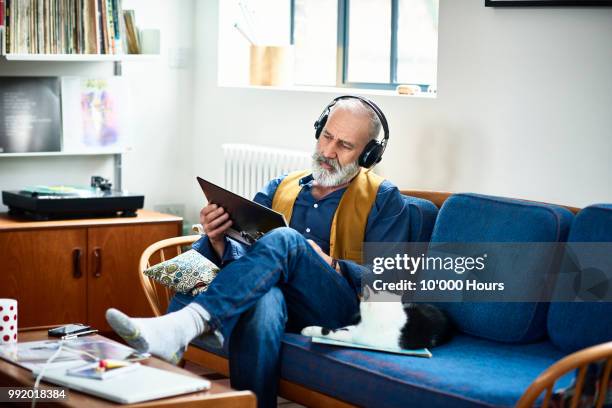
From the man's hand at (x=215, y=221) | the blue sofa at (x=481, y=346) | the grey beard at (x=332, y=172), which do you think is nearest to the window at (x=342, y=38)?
the grey beard at (x=332, y=172)

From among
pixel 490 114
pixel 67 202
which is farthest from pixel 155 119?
pixel 490 114

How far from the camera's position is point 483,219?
3.10m

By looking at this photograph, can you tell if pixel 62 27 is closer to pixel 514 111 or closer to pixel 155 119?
pixel 155 119

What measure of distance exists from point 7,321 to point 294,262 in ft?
2.80

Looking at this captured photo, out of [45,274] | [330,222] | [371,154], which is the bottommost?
[45,274]

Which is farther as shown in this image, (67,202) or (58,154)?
(58,154)

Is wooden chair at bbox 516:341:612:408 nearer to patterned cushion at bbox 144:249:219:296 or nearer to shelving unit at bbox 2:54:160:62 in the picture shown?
patterned cushion at bbox 144:249:219:296

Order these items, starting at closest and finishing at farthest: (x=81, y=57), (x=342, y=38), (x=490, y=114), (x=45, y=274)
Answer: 1. (x=490, y=114)
2. (x=45, y=274)
3. (x=81, y=57)
4. (x=342, y=38)

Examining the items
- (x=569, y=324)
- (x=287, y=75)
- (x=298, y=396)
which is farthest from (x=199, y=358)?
(x=287, y=75)

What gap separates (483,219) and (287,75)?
1801 millimetres

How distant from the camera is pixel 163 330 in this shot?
271 centimetres

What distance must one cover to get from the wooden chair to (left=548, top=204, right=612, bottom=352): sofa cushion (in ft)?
1.06

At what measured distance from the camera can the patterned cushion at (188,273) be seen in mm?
3223

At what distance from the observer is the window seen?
14.3 feet
